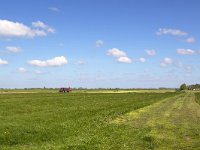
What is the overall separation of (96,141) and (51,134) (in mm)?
3743

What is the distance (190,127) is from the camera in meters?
28.8

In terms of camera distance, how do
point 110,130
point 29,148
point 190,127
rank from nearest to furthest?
point 29,148 < point 110,130 < point 190,127

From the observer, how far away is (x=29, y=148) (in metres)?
19.9

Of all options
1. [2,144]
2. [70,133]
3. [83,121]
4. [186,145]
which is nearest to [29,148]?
[2,144]

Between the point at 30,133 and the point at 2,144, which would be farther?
the point at 30,133

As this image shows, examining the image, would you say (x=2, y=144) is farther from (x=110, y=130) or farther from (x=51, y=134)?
(x=110, y=130)

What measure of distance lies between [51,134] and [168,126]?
9.26 metres

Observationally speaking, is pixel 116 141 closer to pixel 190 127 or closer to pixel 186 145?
pixel 186 145

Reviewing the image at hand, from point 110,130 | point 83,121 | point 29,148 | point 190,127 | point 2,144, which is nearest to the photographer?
point 29,148

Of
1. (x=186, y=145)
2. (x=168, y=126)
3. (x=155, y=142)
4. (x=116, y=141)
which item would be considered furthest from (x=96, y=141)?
(x=168, y=126)

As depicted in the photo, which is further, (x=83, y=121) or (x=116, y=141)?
(x=83, y=121)

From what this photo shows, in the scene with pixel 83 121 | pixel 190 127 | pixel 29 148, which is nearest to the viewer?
pixel 29 148

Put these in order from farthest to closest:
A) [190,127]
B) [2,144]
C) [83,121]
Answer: [83,121] → [190,127] → [2,144]

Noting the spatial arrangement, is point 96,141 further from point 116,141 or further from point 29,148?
point 29,148
